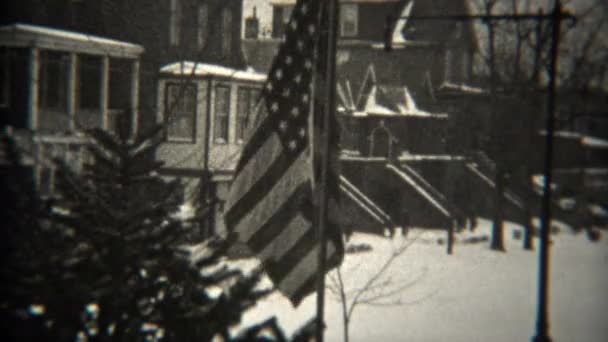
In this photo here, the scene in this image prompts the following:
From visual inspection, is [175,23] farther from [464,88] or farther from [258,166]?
[464,88]

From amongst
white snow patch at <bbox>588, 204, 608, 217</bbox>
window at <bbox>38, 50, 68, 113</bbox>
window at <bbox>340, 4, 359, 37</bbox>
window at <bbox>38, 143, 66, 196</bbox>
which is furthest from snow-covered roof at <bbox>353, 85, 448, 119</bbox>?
white snow patch at <bbox>588, 204, 608, 217</bbox>

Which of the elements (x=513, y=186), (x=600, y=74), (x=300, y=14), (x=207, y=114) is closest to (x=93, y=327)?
(x=300, y=14)

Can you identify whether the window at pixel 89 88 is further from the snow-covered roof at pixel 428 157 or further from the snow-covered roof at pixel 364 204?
the snow-covered roof at pixel 428 157

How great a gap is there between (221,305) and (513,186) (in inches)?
830

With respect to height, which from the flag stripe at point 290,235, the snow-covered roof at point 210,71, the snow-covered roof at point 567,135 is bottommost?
the flag stripe at point 290,235

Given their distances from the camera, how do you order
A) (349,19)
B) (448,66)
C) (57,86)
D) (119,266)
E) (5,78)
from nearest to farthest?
(119,266) < (5,78) < (57,86) < (448,66) < (349,19)

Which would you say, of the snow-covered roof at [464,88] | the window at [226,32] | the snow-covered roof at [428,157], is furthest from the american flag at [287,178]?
the snow-covered roof at [428,157]

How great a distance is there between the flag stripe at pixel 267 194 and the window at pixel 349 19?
78.0 feet

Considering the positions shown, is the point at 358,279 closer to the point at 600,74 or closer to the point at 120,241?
the point at 600,74

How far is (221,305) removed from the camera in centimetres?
321

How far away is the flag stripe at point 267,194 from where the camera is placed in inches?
185

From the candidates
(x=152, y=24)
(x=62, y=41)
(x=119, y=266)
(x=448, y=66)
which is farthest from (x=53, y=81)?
(x=448, y=66)

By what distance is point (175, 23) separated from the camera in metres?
15.3

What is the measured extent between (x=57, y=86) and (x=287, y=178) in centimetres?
918
